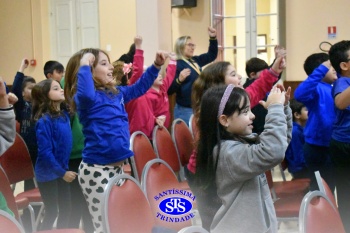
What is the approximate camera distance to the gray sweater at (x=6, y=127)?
2242mm

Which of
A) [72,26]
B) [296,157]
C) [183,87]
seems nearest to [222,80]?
[296,157]

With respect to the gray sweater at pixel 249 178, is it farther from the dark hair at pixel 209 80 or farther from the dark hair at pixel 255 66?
the dark hair at pixel 255 66

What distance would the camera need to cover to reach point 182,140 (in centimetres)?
402

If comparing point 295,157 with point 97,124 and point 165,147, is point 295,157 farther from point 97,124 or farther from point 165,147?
point 97,124

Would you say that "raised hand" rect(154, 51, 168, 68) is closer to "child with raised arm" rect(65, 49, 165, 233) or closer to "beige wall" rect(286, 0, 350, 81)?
"child with raised arm" rect(65, 49, 165, 233)

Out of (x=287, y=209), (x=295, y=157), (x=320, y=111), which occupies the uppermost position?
(x=320, y=111)

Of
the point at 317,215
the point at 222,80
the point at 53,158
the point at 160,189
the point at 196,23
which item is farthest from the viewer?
the point at 196,23

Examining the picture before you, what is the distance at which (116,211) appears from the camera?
206 cm

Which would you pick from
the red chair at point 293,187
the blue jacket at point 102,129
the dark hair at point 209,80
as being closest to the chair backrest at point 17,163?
the blue jacket at point 102,129

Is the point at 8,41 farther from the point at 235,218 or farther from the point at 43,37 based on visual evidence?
the point at 235,218

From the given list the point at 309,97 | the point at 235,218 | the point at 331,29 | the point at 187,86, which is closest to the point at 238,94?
the point at 235,218

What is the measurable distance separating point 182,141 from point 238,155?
1.98 m

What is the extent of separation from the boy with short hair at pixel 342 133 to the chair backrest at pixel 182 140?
1.12 metres
